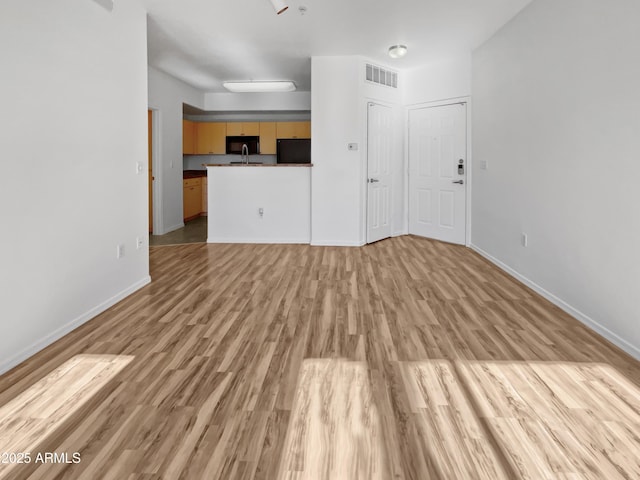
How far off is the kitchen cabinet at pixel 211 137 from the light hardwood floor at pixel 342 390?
21.4ft

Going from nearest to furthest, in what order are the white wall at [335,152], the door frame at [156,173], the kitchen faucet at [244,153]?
the white wall at [335,152]
the door frame at [156,173]
the kitchen faucet at [244,153]

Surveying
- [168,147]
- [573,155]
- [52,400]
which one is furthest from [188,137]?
[52,400]

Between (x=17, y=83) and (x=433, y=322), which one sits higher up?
(x=17, y=83)

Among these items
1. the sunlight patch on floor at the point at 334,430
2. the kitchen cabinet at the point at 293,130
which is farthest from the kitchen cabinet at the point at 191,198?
the sunlight patch on floor at the point at 334,430

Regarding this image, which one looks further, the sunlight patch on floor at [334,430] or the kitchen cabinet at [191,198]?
the kitchen cabinet at [191,198]

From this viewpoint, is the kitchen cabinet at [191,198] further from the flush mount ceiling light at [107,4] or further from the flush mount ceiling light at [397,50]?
the flush mount ceiling light at [107,4]

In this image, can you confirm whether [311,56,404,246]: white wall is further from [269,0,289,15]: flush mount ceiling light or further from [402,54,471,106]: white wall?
[269,0,289,15]: flush mount ceiling light

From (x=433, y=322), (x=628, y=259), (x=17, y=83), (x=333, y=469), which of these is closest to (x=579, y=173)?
(x=628, y=259)

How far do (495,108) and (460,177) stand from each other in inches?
54.2

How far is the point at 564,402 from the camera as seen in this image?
6.88 ft

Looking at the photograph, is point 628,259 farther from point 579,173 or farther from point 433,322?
point 433,322

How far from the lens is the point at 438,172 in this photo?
681cm

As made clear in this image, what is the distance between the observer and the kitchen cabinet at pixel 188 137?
9367 millimetres

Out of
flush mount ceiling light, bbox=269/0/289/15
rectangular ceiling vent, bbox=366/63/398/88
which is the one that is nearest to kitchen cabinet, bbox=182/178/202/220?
rectangular ceiling vent, bbox=366/63/398/88
